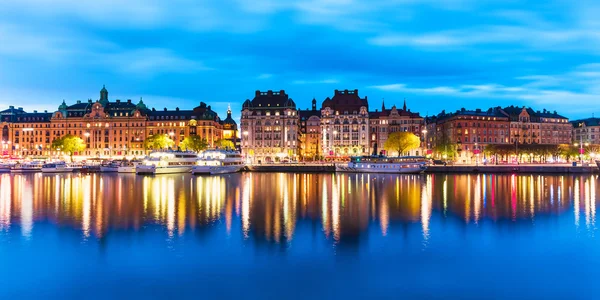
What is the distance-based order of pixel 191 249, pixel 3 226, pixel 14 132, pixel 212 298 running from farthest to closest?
pixel 14 132
pixel 3 226
pixel 191 249
pixel 212 298

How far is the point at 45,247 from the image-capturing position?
23.8m

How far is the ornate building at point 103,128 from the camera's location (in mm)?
139875

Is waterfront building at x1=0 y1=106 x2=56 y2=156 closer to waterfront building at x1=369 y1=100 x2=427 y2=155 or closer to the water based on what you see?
waterfront building at x1=369 y1=100 x2=427 y2=155

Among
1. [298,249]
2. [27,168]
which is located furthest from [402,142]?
[298,249]

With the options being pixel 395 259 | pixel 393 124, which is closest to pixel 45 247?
pixel 395 259

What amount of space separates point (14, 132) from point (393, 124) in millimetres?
111529

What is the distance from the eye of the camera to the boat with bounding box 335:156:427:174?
88000 mm

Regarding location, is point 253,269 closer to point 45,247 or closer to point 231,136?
point 45,247

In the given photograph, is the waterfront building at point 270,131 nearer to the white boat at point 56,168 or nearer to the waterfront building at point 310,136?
the waterfront building at point 310,136

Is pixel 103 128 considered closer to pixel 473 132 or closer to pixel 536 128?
pixel 473 132

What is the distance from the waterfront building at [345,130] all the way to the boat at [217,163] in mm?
38081

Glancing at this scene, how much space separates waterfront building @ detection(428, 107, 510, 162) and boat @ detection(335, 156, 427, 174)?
134ft

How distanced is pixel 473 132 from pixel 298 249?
11703cm

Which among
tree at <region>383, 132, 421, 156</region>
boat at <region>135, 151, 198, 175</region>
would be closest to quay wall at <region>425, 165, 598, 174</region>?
tree at <region>383, 132, 421, 156</region>
